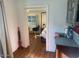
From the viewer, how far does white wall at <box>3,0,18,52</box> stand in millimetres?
3731

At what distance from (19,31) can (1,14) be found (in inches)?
58.8

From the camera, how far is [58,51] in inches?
99.3

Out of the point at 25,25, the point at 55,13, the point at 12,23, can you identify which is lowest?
the point at 25,25

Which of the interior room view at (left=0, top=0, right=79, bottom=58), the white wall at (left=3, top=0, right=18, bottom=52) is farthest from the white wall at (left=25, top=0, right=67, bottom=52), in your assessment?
the white wall at (left=3, top=0, right=18, bottom=52)

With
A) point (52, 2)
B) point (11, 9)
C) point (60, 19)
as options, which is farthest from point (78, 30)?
point (11, 9)

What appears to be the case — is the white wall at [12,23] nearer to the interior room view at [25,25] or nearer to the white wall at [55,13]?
the interior room view at [25,25]

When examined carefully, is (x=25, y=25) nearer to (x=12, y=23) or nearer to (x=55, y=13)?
(x=12, y=23)

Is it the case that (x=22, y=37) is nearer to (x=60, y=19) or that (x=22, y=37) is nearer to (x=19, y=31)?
(x=19, y=31)

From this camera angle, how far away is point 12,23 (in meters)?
4.02

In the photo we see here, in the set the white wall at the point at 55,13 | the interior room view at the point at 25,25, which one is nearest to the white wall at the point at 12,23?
the interior room view at the point at 25,25

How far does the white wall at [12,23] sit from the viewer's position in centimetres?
373

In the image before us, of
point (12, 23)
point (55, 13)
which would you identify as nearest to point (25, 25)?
point (12, 23)

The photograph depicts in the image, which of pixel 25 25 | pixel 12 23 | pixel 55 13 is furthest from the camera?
pixel 25 25

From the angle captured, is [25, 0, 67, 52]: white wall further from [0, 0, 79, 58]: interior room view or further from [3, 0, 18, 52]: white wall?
[3, 0, 18, 52]: white wall
